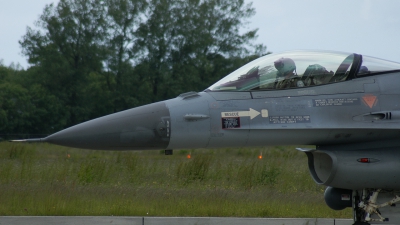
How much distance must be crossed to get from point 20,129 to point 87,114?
4.51 m

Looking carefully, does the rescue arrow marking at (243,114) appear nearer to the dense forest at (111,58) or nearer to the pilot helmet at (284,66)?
the pilot helmet at (284,66)

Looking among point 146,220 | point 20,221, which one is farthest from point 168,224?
point 20,221

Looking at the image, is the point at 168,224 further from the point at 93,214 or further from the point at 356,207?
the point at 356,207

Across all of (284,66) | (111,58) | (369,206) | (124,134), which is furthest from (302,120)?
(111,58)

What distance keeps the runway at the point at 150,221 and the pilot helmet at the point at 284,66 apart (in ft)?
9.17

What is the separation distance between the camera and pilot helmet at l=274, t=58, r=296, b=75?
606cm

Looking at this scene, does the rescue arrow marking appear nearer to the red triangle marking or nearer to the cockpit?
the cockpit

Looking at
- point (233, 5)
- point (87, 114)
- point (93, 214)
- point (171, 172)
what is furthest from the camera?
point (233, 5)

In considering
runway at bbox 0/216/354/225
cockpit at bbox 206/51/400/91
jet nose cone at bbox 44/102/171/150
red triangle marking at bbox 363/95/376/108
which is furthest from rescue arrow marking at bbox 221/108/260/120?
runway at bbox 0/216/354/225

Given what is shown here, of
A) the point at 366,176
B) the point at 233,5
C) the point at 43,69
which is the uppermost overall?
the point at 233,5

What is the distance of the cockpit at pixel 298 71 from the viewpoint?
5984 mm

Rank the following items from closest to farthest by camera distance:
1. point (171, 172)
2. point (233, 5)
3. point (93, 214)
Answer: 1. point (93, 214)
2. point (171, 172)
3. point (233, 5)

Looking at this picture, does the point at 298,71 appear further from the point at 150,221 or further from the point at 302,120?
the point at 150,221

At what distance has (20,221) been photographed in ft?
26.3
